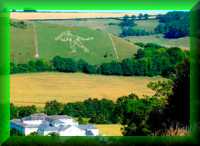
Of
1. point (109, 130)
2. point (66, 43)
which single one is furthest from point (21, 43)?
point (109, 130)

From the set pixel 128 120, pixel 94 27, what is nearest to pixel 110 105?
A: pixel 128 120

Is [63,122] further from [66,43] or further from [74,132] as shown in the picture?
[66,43]

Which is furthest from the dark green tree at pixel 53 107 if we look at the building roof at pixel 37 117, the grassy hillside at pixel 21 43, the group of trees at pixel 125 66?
the grassy hillside at pixel 21 43

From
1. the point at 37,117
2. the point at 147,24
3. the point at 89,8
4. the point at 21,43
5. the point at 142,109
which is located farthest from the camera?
the point at 142,109

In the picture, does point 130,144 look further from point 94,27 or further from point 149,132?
point 94,27

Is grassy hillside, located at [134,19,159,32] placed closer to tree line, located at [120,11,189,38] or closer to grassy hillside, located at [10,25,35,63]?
tree line, located at [120,11,189,38]

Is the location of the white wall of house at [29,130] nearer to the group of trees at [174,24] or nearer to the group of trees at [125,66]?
the group of trees at [125,66]
